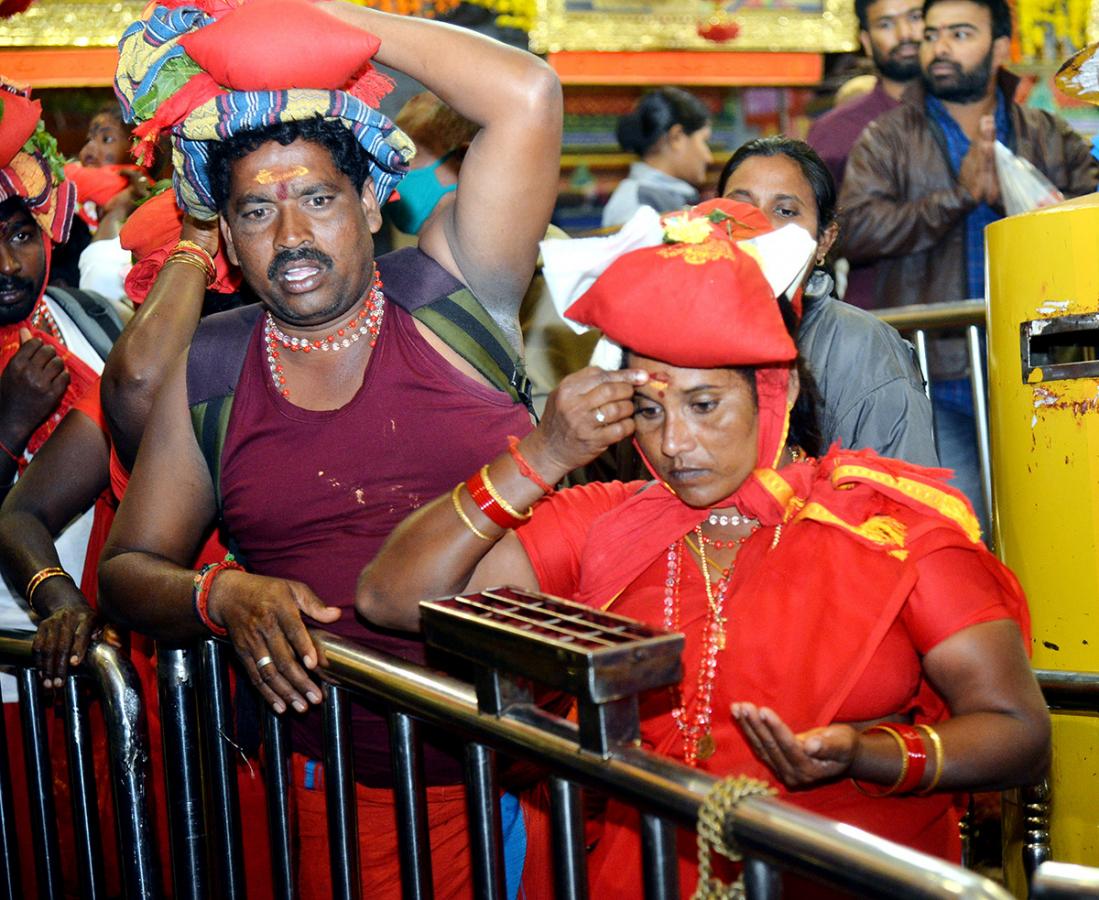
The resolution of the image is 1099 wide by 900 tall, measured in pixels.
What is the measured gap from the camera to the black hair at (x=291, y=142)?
2418 millimetres

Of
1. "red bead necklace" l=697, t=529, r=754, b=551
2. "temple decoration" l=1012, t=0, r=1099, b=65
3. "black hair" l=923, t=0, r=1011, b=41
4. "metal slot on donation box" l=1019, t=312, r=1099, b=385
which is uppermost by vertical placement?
"temple decoration" l=1012, t=0, r=1099, b=65

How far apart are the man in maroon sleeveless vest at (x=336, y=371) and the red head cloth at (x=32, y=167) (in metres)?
1.29

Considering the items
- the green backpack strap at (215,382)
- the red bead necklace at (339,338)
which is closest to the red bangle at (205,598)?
the green backpack strap at (215,382)

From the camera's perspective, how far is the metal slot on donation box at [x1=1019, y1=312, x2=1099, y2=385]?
275 centimetres

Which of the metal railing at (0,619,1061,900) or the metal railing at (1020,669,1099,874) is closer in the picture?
the metal railing at (0,619,1061,900)

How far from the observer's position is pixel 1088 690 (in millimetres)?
2402

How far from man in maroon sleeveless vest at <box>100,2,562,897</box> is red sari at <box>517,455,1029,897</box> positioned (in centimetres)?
43

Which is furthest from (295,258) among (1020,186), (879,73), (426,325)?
(879,73)

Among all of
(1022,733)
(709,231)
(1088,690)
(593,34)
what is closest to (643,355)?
(709,231)

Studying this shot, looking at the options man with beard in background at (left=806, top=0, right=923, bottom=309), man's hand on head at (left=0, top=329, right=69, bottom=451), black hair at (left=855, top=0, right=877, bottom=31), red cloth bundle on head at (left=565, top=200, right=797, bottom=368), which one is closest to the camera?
red cloth bundle on head at (left=565, top=200, right=797, bottom=368)

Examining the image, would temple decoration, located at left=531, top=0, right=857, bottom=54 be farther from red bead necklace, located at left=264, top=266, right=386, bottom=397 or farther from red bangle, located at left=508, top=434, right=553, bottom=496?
red bangle, located at left=508, top=434, right=553, bottom=496

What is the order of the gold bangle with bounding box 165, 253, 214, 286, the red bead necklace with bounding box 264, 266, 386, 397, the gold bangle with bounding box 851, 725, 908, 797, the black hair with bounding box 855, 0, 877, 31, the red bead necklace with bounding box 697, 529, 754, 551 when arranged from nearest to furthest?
the gold bangle with bounding box 851, 725, 908, 797 < the red bead necklace with bounding box 697, 529, 754, 551 < the red bead necklace with bounding box 264, 266, 386, 397 < the gold bangle with bounding box 165, 253, 214, 286 < the black hair with bounding box 855, 0, 877, 31

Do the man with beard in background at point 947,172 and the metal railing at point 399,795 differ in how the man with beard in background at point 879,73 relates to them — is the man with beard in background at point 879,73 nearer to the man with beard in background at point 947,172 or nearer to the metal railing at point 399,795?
the man with beard in background at point 947,172

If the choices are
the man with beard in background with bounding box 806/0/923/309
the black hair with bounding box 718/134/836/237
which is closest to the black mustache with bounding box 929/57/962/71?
the man with beard in background with bounding box 806/0/923/309
